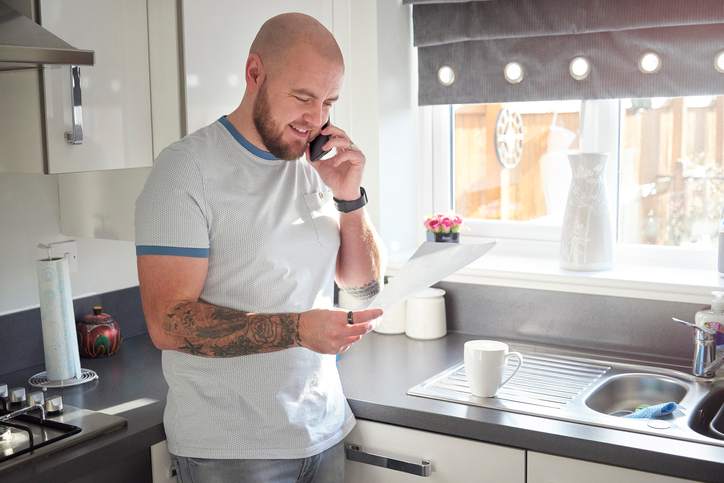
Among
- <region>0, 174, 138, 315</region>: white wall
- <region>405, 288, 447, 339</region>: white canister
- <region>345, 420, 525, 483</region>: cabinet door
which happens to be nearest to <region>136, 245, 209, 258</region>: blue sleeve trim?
<region>345, 420, 525, 483</region>: cabinet door

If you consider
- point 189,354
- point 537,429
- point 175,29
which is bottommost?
point 537,429

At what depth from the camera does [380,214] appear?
2.80m

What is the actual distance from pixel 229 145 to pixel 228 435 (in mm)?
561

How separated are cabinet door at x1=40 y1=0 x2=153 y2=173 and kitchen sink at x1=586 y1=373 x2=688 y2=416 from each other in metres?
1.22

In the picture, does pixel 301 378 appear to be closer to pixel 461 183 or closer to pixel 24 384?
pixel 24 384

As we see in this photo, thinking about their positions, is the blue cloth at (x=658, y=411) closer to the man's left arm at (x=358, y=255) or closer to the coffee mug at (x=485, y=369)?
the coffee mug at (x=485, y=369)

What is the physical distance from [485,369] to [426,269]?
0.48m

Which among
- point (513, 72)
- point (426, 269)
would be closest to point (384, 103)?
point (513, 72)

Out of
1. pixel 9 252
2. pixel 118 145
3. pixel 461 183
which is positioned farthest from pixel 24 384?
pixel 461 183

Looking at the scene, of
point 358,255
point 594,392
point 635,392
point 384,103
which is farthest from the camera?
point 384,103

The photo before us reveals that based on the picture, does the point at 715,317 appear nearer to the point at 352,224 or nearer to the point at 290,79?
the point at 352,224

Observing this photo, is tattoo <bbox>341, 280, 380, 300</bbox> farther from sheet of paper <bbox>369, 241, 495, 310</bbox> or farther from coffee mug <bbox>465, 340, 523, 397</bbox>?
sheet of paper <bbox>369, 241, 495, 310</bbox>

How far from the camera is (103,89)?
2.05m

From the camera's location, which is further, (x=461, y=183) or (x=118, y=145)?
(x=461, y=183)
